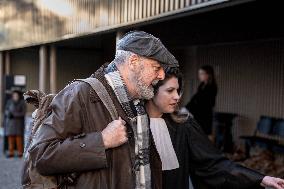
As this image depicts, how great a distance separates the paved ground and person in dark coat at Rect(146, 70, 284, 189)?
4.78 meters

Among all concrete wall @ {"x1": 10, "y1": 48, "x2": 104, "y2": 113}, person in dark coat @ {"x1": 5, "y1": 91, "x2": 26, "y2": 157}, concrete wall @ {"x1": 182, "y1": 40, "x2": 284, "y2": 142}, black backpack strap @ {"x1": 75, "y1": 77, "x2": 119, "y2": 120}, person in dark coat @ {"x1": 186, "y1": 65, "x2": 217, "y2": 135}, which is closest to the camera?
black backpack strap @ {"x1": 75, "y1": 77, "x2": 119, "y2": 120}

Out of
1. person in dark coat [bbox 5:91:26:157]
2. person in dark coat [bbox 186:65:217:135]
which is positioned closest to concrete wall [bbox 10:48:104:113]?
person in dark coat [bbox 5:91:26:157]

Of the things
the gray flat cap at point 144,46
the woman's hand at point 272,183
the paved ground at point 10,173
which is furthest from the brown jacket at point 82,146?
the paved ground at point 10,173

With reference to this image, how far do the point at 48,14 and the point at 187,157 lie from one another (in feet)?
31.7

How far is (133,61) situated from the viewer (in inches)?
86.2

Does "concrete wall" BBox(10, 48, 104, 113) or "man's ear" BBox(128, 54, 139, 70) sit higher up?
"concrete wall" BBox(10, 48, 104, 113)

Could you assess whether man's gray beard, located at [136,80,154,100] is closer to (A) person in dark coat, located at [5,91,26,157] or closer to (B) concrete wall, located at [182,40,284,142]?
(B) concrete wall, located at [182,40,284,142]

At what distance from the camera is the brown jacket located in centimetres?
197

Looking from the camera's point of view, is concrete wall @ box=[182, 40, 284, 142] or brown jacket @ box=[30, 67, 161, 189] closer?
brown jacket @ box=[30, 67, 161, 189]

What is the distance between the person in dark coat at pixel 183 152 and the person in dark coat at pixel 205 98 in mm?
4727

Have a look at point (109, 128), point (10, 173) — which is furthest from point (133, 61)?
point (10, 173)

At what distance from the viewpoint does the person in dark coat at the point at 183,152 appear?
10.1ft

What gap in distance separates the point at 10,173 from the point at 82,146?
758cm

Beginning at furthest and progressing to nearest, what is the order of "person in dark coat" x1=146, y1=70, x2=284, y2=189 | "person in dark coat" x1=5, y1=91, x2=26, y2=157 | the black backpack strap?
"person in dark coat" x1=5, y1=91, x2=26, y2=157
"person in dark coat" x1=146, y1=70, x2=284, y2=189
the black backpack strap
